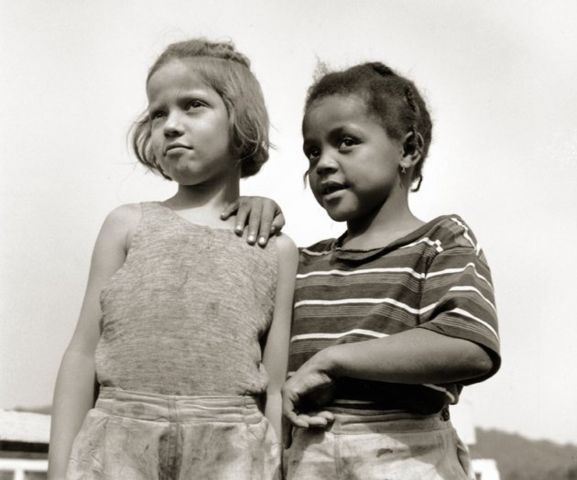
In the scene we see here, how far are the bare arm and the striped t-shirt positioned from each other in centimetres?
3

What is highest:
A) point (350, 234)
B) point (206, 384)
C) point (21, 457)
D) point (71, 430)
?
point (350, 234)

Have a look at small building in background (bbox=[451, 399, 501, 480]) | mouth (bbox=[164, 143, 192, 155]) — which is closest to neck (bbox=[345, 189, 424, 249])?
mouth (bbox=[164, 143, 192, 155])

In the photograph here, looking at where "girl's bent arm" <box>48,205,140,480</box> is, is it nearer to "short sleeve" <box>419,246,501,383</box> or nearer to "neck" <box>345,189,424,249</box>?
"neck" <box>345,189,424,249</box>

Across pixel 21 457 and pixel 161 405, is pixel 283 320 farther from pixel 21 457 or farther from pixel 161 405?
pixel 21 457

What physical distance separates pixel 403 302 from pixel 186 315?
1.77ft

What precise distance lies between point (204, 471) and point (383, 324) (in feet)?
1.82

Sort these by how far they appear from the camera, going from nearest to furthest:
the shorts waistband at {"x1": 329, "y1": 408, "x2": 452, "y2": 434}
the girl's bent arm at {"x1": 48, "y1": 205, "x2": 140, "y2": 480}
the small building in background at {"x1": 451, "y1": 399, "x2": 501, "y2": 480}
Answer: the shorts waistband at {"x1": 329, "y1": 408, "x2": 452, "y2": 434} → the girl's bent arm at {"x1": 48, "y1": 205, "x2": 140, "y2": 480} → the small building in background at {"x1": 451, "y1": 399, "x2": 501, "y2": 480}

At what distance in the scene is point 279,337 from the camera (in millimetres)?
2084

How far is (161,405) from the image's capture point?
6.02 feet

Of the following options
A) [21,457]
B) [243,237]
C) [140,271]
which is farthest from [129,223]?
[21,457]

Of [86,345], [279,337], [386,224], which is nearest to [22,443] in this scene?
[86,345]

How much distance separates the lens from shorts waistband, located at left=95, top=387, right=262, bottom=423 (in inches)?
72.0

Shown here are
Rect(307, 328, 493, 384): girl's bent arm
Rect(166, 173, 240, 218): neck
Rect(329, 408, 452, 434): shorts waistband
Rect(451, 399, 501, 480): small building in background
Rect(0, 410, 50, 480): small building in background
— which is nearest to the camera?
Rect(307, 328, 493, 384): girl's bent arm

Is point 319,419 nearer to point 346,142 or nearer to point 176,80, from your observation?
point 346,142
